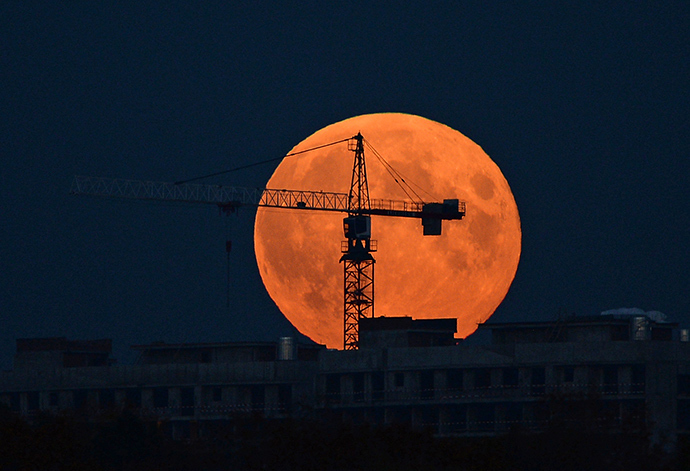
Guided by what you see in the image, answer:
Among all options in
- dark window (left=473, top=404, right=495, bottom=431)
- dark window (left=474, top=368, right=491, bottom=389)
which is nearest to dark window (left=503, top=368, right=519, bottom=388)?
dark window (left=474, top=368, right=491, bottom=389)

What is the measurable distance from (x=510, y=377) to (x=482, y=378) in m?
3.28

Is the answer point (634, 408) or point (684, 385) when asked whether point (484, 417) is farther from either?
point (684, 385)

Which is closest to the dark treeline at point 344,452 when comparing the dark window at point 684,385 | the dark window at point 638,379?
the dark window at point 638,379

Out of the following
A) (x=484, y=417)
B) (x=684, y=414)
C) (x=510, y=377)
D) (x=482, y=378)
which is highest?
(x=510, y=377)

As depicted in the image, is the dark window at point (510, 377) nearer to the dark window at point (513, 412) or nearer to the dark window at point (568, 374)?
the dark window at point (513, 412)

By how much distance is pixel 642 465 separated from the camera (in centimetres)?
14250

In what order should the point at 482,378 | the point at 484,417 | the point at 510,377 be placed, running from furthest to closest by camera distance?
the point at 484,417, the point at 482,378, the point at 510,377

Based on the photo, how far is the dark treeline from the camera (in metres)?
135

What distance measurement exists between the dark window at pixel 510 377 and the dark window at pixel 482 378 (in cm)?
190

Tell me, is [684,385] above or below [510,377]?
below

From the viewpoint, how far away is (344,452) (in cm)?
13488

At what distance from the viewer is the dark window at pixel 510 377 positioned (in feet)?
647

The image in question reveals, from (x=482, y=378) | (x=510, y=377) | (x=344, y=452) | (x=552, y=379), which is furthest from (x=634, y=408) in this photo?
(x=344, y=452)

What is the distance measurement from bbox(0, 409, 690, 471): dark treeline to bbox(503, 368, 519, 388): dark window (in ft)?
140
